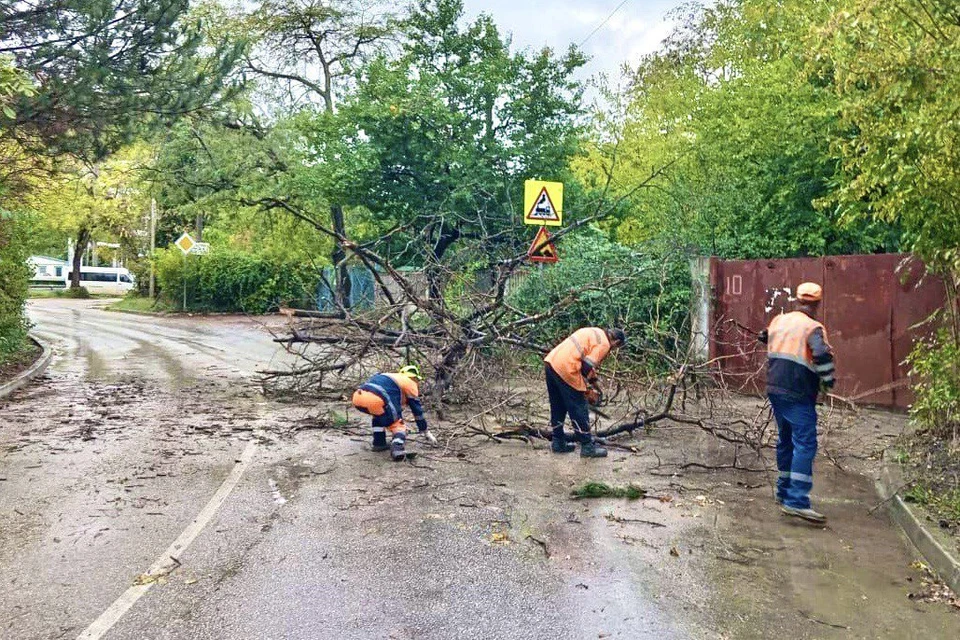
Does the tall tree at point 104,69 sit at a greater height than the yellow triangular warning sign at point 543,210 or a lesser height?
greater

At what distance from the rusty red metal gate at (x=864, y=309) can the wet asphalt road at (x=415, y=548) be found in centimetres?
316

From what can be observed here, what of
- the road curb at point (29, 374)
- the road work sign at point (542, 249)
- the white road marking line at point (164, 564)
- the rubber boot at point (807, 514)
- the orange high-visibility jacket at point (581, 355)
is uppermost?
the road work sign at point (542, 249)

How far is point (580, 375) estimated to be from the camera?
7.74 meters

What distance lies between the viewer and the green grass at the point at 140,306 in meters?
33.6

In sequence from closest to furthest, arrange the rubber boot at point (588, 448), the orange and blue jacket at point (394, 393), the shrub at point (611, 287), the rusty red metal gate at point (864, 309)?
the orange and blue jacket at point (394, 393) → the rubber boot at point (588, 448) → the rusty red metal gate at point (864, 309) → the shrub at point (611, 287)

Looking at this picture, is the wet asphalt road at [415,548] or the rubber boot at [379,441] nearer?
the wet asphalt road at [415,548]

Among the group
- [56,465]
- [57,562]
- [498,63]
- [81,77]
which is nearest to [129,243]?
[498,63]

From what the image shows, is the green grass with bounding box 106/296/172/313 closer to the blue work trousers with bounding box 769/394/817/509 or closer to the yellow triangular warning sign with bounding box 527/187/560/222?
the yellow triangular warning sign with bounding box 527/187/560/222

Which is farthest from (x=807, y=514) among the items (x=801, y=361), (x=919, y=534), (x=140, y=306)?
(x=140, y=306)

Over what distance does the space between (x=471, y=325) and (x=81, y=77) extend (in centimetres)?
597

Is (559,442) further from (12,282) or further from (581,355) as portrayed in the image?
(12,282)

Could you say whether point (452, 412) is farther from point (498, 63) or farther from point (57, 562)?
point (498, 63)

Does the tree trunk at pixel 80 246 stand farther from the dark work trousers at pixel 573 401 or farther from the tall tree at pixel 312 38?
the dark work trousers at pixel 573 401

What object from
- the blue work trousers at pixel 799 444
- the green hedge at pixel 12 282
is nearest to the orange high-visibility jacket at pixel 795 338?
the blue work trousers at pixel 799 444
